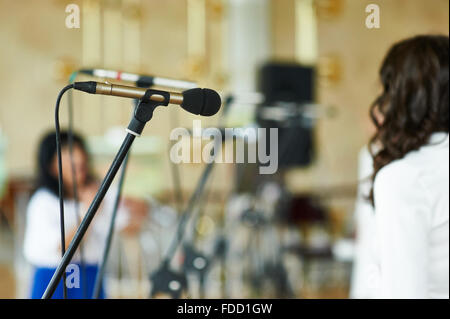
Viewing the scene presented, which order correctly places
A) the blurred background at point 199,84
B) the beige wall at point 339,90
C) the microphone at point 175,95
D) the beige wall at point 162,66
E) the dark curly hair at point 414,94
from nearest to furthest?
1. the microphone at point 175,95
2. the dark curly hair at point 414,94
3. the blurred background at point 199,84
4. the beige wall at point 162,66
5. the beige wall at point 339,90

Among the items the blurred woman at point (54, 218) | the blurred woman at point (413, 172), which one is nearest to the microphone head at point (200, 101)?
the blurred woman at point (413, 172)

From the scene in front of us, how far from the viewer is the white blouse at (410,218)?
4.30 ft

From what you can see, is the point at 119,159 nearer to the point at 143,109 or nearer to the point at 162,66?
the point at 143,109

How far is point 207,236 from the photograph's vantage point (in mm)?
5926

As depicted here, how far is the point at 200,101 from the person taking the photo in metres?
0.99

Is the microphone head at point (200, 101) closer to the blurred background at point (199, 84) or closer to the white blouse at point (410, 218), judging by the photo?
the white blouse at point (410, 218)

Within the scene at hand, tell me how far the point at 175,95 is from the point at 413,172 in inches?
25.0

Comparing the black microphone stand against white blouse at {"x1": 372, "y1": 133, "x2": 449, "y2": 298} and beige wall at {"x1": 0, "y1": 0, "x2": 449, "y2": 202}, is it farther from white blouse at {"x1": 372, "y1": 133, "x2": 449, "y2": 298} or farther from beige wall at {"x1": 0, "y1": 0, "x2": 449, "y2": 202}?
beige wall at {"x1": 0, "y1": 0, "x2": 449, "y2": 202}

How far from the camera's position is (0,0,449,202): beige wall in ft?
20.9

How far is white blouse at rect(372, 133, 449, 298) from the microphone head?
0.51 metres

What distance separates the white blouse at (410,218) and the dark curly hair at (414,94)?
0.05 m

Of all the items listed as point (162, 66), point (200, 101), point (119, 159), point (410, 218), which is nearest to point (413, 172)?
point (410, 218)

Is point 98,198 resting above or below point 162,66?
below

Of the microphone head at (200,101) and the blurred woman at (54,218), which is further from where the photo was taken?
the blurred woman at (54,218)
